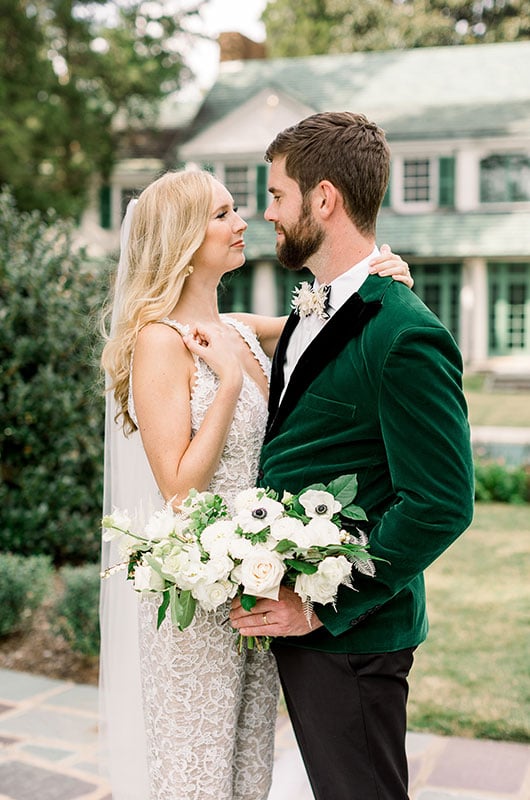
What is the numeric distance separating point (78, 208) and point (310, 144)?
20979 mm

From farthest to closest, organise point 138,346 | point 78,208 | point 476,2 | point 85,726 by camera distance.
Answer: point 476,2
point 78,208
point 85,726
point 138,346

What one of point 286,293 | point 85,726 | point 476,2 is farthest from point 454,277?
point 85,726

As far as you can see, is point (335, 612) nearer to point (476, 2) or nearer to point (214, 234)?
point (214, 234)

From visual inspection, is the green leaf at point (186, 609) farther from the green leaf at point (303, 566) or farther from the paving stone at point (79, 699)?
the paving stone at point (79, 699)

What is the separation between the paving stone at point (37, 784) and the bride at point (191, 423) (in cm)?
132

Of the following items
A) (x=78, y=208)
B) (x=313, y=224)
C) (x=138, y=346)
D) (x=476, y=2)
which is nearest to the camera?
(x=313, y=224)

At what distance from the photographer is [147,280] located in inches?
106

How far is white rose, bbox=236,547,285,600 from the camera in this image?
2061mm

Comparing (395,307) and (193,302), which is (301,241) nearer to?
(395,307)

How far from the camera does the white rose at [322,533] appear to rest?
6.75ft

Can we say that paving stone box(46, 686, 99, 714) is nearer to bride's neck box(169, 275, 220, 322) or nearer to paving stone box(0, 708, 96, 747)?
paving stone box(0, 708, 96, 747)

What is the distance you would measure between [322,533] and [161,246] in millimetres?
1050

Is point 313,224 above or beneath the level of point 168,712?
above

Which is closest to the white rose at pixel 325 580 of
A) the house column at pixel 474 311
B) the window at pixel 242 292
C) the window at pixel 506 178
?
the house column at pixel 474 311
